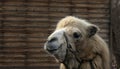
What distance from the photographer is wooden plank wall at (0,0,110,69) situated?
10172 mm

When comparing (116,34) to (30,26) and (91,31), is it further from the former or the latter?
(91,31)

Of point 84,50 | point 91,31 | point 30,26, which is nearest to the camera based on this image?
point 84,50

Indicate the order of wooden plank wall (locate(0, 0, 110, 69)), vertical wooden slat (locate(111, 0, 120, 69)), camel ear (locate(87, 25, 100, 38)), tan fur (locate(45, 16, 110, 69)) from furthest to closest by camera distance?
vertical wooden slat (locate(111, 0, 120, 69))
wooden plank wall (locate(0, 0, 110, 69))
camel ear (locate(87, 25, 100, 38))
tan fur (locate(45, 16, 110, 69))

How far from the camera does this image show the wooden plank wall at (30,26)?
10172mm

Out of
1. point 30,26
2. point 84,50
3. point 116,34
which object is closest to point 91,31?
point 84,50

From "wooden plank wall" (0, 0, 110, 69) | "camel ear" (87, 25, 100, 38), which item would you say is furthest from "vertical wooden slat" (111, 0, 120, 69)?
"camel ear" (87, 25, 100, 38)

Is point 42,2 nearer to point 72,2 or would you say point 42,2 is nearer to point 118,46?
point 72,2

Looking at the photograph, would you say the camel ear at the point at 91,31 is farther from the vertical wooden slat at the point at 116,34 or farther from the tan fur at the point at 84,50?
the vertical wooden slat at the point at 116,34

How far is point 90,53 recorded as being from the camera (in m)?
3.27

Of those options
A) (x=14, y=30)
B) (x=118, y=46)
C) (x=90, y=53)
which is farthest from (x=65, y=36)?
(x=118, y=46)

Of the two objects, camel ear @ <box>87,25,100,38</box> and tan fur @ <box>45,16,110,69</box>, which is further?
camel ear @ <box>87,25,100,38</box>

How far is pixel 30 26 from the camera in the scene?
10266 millimetres

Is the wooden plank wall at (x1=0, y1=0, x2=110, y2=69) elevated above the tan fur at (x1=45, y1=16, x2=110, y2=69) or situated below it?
below

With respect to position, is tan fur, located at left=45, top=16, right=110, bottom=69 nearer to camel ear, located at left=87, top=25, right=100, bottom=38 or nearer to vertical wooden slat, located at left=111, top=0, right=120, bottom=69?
camel ear, located at left=87, top=25, right=100, bottom=38
